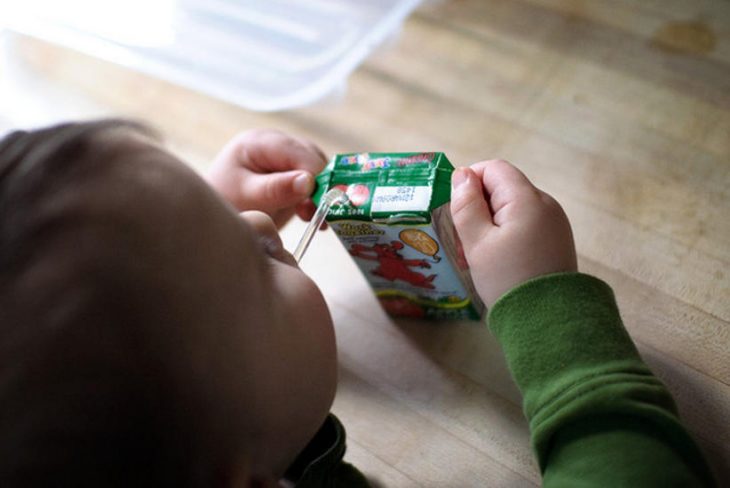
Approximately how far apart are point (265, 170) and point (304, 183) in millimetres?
102

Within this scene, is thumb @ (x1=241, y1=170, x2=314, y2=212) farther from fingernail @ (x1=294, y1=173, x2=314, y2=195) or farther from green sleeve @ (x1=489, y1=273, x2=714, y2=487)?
green sleeve @ (x1=489, y1=273, x2=714, y2=487)

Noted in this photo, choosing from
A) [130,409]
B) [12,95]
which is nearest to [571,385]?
[130,409]

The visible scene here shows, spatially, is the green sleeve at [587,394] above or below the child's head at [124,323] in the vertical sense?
below

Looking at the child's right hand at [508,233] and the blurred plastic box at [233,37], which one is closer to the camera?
the child's right hand at [508,233]

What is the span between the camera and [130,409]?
14.0 inches

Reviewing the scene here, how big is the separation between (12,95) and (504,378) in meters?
0.69

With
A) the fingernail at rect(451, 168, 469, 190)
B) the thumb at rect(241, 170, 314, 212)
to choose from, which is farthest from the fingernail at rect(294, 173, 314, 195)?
the fingernail at rect(451, 168, 469, 190)

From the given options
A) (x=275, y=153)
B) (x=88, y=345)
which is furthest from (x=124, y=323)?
(x=275, y=153)

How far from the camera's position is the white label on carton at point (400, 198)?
0.50 metres

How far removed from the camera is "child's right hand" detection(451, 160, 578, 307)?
51 cm

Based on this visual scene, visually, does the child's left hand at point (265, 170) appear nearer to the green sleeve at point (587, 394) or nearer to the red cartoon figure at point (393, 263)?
the red cartoon figure at point (393, 263)

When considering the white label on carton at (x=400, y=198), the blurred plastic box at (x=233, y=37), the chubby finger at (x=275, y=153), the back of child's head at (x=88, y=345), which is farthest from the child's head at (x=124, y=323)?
the blurred plastic box at (x=233, y=37)

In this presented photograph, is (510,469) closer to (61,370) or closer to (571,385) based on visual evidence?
(571,385)

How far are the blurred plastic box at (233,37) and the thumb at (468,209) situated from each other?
0.30m
